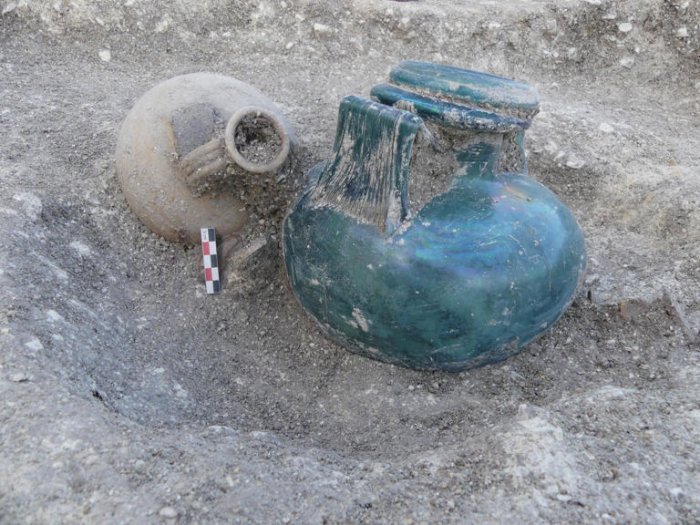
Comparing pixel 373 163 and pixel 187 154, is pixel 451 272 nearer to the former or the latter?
pixel 373 163

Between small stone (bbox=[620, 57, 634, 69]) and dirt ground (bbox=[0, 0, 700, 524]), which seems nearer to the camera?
dirt ground (bbox=[0, 0, 700, 524])

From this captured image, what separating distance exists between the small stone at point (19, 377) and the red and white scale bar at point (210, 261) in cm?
83

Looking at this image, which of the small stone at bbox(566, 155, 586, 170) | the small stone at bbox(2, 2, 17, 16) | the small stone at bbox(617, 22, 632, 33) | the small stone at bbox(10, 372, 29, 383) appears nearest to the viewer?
the small stone at bbox(10, 372, 29, 383)

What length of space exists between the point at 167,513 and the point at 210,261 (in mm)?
1132

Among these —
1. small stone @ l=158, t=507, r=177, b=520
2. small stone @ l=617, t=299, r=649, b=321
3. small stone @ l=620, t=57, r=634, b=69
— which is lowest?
small stone @ l=617, t=299, r=649, b=321

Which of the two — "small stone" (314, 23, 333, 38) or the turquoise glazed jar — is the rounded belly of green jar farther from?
"small stone" (314, 23, 333, 38)

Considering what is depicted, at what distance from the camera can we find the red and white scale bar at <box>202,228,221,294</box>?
7.80 ft

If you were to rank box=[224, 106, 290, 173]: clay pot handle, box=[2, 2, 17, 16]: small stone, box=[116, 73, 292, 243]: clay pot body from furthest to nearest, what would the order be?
1. box=[2, 2, 17, 16]: small stone
2. box=[116, 73, 292, 243]: clay pot body
3. box=[224, 106, 290, 173]: clay pot handle

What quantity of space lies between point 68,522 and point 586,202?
101 inches

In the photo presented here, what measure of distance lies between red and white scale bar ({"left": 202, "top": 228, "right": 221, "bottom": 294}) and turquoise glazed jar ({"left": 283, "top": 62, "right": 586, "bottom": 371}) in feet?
1.48

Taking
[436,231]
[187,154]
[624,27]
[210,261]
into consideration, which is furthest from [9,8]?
[624,27]

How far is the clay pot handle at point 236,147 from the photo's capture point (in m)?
2.05

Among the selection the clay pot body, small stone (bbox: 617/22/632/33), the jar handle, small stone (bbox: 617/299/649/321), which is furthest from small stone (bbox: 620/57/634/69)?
the jar handle

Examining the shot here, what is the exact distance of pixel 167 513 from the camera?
141 centimetres
